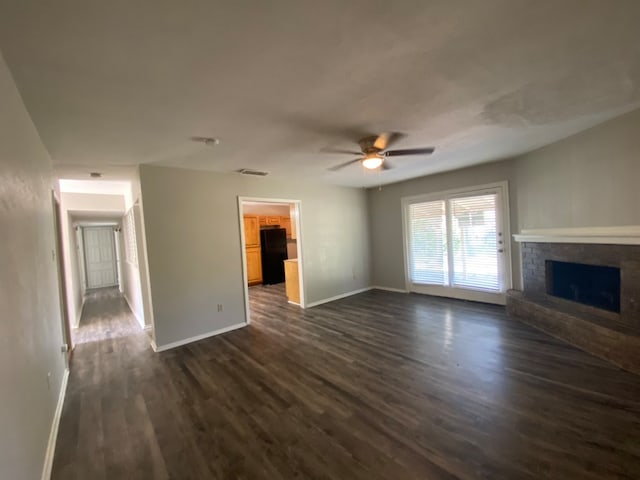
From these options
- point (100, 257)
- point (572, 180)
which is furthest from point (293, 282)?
point (100, 257)

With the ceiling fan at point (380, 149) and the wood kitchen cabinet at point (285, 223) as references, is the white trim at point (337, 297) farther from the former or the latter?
the wood kitchen cabinet at point (285, 223)

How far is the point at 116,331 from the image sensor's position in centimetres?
457

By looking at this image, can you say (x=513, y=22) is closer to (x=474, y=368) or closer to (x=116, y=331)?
(x=474, y=368)

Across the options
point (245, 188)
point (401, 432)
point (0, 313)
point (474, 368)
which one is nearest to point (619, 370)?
point (474, 368)

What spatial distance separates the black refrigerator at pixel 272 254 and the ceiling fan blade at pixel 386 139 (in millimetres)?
5538

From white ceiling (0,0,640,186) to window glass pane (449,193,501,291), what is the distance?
75.4 inches

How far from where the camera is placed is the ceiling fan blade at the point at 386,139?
289cm

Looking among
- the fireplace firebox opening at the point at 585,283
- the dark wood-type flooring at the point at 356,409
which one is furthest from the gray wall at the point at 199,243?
the fireplace firebox opening at the point at 585,283

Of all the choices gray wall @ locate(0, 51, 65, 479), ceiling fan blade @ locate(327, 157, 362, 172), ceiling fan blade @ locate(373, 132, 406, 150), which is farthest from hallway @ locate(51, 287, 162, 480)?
ceiling fan blade @ locate(327, 157, 362, 172)

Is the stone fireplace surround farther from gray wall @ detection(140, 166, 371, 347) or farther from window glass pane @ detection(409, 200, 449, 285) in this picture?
gray wall @ detection(140, 166, 371, 347)

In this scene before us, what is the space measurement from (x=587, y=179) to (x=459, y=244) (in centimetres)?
217

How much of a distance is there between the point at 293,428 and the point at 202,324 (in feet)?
8.16

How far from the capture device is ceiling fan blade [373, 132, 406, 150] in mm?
2889

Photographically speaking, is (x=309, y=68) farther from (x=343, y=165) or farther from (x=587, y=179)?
(x=587, y=179)
